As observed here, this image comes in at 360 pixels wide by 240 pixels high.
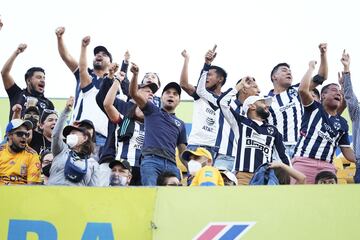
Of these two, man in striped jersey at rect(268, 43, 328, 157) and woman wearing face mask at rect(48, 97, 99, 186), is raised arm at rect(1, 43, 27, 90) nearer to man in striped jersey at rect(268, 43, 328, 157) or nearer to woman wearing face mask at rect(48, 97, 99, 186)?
woman wearing face mask at rect(48, 97, 99, 186)

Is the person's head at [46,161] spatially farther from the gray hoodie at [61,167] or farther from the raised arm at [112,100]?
the raised arm at [112,100]

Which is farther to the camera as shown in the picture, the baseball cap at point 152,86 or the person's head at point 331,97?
the baseball cap at point 152,86

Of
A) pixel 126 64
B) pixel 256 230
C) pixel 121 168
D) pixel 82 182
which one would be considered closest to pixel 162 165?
pixel 121 168

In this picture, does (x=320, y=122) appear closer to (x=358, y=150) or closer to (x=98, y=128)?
(x=358, y=150)

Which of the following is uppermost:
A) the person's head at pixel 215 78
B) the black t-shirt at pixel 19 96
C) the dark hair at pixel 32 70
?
the person's head at pixel 215 78

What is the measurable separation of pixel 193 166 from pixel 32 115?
261 centimetres

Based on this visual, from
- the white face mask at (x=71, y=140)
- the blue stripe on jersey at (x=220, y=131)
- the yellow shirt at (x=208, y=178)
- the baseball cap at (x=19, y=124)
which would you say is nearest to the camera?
the yellow shirt at (x=208, y=178)

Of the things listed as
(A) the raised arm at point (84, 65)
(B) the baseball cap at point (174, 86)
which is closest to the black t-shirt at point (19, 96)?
(A) the raised arm at point (84, 65)

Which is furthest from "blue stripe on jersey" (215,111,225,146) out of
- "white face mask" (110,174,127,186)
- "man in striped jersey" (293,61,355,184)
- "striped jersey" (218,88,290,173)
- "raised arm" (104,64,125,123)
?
"white face mask" (110,174,127,186)

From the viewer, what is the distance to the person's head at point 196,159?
327 inches

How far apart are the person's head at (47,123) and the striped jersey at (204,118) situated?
1.72 metres

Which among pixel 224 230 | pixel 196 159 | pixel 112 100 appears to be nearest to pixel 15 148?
pixel 112 100

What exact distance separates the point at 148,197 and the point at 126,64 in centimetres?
340

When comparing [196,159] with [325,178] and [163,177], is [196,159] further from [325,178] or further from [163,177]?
[325,178]
